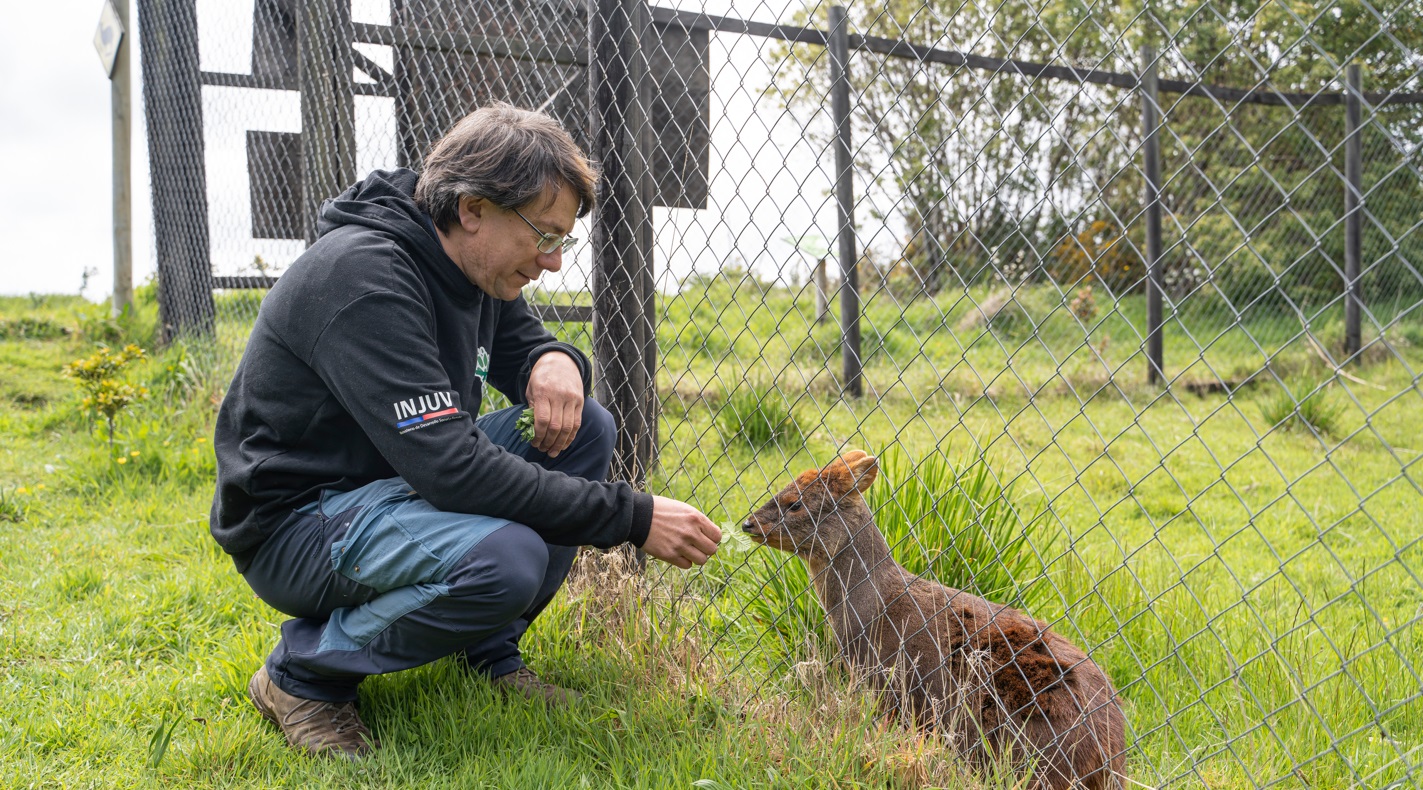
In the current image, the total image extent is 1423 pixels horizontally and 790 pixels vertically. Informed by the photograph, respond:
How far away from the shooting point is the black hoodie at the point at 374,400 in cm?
236

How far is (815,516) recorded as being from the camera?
3.07m

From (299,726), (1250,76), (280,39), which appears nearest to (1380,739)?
(299,726)

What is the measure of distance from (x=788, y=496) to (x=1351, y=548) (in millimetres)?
3282

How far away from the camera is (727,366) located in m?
7.69

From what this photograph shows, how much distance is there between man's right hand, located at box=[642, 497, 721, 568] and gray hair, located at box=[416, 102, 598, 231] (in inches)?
33.3

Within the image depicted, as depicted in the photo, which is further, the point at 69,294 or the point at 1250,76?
the point at 1250,76

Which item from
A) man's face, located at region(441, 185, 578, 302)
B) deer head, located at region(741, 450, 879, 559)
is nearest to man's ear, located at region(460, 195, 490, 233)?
man's face, located at region(441, 185, 578, 302)

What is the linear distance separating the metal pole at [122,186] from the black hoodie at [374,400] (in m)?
6.54

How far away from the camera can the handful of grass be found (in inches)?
114

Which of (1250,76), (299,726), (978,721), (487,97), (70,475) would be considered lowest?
(978,721)

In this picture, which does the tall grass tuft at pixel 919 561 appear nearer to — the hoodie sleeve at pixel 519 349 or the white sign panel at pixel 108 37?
the hoodie sleeve at pixel 519 349

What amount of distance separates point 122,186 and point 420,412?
7472mm

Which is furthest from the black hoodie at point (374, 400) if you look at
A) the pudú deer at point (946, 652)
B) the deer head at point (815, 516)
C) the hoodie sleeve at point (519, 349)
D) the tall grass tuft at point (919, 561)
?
the tall grass tuft at point (919, 561)

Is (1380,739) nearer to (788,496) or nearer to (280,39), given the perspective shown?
(788,496)
